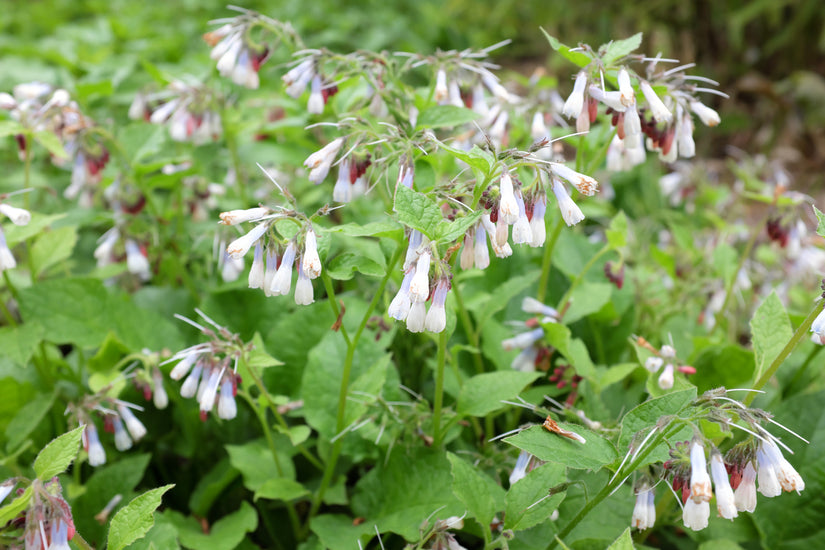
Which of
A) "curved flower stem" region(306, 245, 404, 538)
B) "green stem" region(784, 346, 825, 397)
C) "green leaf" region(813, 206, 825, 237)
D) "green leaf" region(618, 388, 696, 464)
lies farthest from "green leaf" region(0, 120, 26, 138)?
"green stem" region(784, 346, 825, 397)

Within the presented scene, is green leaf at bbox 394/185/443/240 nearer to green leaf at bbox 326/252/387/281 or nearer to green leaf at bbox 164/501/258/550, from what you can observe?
green leaf at bbox 326/252/387/281

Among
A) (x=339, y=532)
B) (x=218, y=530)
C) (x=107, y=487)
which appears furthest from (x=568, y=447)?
(x=107, y=487)

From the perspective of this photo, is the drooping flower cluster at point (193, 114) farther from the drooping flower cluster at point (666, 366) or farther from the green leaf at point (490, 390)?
the drooping flower cluster at point (666, 366)

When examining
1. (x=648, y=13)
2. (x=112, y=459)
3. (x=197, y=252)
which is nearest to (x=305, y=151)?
(x=197, y=252)

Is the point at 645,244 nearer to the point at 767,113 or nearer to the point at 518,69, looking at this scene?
the point at 767,113

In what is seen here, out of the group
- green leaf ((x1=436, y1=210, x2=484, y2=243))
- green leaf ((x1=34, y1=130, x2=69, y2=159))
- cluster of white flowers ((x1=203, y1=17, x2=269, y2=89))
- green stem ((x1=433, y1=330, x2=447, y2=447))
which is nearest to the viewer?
green leaf ((x1=436, y1=210, x2=484, y2=243))

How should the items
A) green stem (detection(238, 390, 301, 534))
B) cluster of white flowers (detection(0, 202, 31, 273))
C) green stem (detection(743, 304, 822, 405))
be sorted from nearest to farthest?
green stem (detection(743, 304, 822, 405)), cluster of white flowers (detection(0, 202, 31, 273)), green stem (detection(238, 390, 301, 534))
